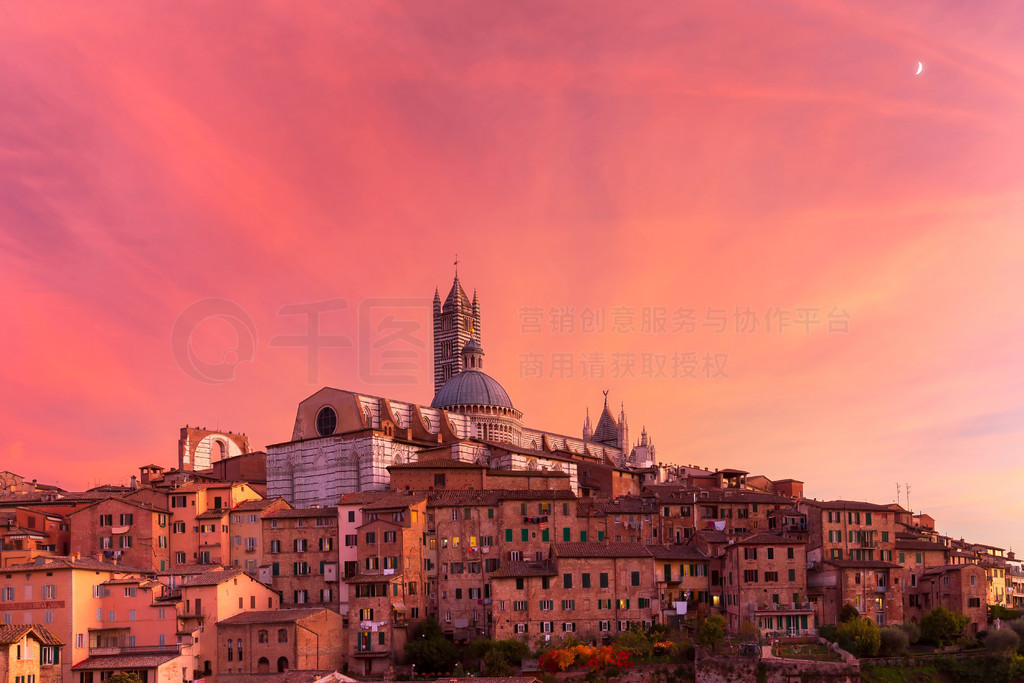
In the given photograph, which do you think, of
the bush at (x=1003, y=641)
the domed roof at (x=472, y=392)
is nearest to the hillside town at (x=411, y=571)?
the bush at (x=1003, y=641)

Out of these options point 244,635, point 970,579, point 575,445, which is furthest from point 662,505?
point 575,445

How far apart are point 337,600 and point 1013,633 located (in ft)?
140

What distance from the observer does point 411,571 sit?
76.2m

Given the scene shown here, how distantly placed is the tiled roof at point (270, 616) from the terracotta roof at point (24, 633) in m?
9.52

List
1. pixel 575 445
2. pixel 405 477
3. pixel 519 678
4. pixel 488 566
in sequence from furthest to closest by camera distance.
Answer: pixel 575 445 → pixel 405 477 → pixel 488 566 → pixel 519 678

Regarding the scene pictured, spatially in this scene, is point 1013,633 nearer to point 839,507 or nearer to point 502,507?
point 839,507

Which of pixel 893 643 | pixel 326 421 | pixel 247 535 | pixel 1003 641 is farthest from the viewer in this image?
pixel 326 421

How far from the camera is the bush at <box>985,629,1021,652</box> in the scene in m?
73.7

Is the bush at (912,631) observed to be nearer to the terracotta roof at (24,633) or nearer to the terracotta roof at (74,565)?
the terracotta roof at (74,565)

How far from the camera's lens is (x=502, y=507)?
78.6m

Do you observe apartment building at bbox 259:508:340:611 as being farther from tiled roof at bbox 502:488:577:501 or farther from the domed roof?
the domed roof

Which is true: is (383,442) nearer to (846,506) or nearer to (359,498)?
(359,498)

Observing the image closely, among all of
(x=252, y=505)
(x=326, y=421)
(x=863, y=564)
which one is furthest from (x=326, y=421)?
(x=863, y=564)

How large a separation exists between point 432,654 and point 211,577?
48.3 ft
